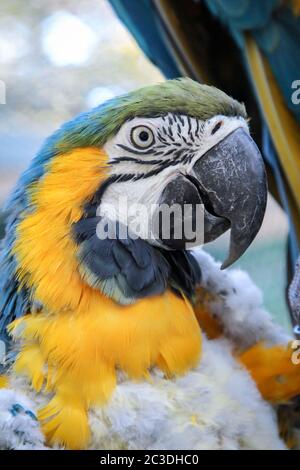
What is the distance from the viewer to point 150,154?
32.6 inches

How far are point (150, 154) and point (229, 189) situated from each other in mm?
124

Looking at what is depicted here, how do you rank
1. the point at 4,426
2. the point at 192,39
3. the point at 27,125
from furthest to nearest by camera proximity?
the point at 192,39, the point at 27,125, the point at 4,426

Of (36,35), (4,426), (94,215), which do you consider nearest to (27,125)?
(36,35)

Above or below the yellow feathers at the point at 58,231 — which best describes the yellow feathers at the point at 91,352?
below

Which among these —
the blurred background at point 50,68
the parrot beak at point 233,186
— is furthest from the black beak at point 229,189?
the blurred background at point 50,68

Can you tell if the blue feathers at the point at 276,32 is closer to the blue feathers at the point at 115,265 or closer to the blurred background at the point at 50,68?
the blurred background at the point at 50,68

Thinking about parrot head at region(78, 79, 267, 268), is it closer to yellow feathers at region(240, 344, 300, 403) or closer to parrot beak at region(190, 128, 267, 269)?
parrot beak at region(190, 128, 267, 269)

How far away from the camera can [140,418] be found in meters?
0.76

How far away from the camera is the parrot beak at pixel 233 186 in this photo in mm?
798

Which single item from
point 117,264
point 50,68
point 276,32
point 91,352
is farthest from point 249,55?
point 91,352

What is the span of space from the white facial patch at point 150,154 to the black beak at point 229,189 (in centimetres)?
1

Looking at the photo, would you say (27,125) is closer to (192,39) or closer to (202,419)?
(192,39)

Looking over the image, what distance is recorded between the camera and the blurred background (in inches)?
45.1
